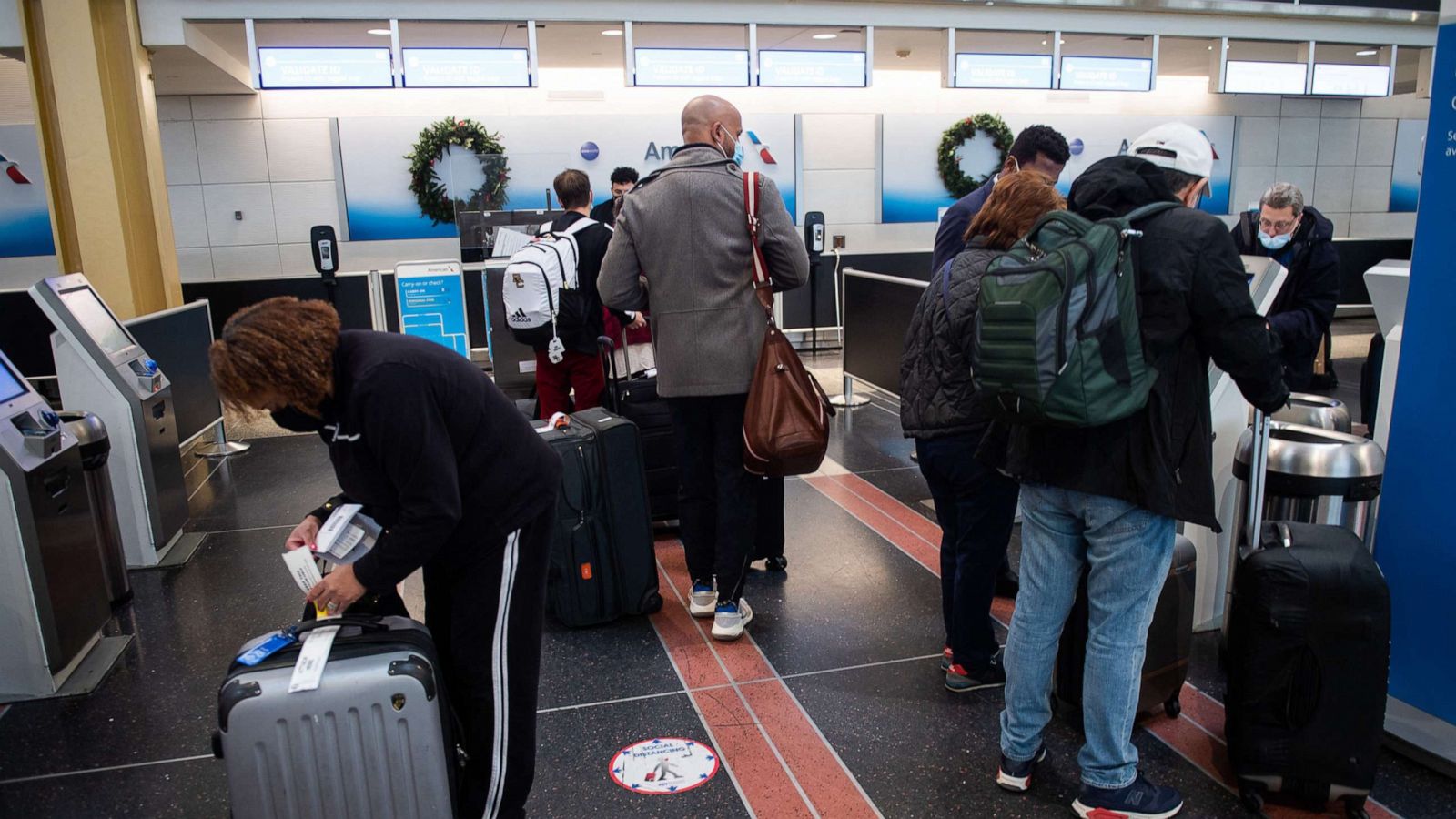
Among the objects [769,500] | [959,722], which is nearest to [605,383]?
[769,500]

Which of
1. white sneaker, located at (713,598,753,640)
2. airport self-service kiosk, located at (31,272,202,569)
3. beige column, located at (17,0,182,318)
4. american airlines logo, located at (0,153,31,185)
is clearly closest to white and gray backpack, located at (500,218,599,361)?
white sneaker, located at (713,598,753,640)

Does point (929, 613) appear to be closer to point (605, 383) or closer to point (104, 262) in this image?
point (605, 383)

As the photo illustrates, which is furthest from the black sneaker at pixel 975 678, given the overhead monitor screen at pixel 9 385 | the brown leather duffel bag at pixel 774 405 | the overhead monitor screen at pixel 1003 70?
the overhead monitor screen at pixel 1003 70

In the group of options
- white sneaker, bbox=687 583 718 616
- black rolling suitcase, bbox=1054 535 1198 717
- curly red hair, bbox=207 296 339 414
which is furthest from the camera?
white sneaker, bbox=687 583 718 616

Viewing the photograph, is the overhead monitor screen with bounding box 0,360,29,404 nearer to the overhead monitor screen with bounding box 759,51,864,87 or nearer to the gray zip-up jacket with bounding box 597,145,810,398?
the gray zip-up jacket with bounding box 597,145,810,398

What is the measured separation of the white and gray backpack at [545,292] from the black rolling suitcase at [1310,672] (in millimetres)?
2873

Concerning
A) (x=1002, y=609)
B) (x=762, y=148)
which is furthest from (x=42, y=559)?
(x=762, y=148)

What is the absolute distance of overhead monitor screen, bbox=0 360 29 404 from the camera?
124 inches

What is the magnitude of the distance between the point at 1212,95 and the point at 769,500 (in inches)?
410

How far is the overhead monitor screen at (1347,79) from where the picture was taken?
31.1 feet

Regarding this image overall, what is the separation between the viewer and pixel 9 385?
10.5ft

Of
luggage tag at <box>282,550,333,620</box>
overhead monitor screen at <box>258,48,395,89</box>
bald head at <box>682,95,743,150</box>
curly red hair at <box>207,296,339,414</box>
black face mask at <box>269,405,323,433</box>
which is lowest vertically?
luggage tag at <box>282,550,333,620</box>

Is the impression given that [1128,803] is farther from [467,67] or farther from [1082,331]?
[467,67]

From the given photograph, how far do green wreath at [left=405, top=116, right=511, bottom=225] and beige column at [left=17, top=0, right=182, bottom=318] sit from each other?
262 cm
